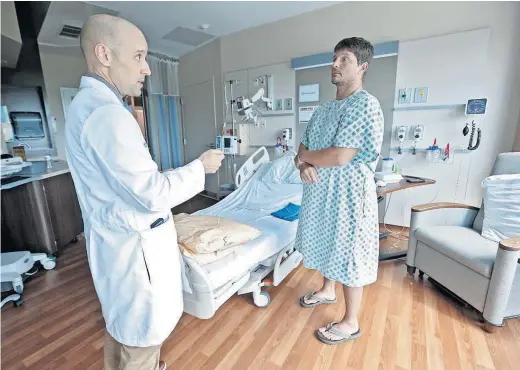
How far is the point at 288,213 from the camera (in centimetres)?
201

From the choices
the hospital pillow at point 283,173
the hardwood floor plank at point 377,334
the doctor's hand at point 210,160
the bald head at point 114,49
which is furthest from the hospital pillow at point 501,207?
the bald head at point 114,49

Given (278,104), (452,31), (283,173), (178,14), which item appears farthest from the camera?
(278,104)

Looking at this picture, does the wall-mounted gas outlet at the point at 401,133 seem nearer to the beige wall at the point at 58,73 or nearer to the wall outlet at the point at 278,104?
the wall outlet at the point at 278,104

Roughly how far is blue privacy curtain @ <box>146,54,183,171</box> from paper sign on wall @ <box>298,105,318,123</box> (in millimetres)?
2645

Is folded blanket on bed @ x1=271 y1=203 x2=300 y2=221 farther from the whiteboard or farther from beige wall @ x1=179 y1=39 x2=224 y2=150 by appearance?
beige wall @ x1=179 y1=39 x2=224 y2=150

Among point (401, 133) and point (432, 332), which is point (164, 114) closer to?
point (401, 133)

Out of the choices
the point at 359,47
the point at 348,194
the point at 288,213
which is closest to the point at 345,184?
the point at 348,194

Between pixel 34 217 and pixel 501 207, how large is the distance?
11.6 ft

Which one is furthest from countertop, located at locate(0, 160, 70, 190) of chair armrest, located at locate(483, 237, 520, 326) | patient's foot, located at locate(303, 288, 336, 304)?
chair armrest, located at locate(483, 237, 520, 326)

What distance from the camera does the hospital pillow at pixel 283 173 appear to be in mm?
2748

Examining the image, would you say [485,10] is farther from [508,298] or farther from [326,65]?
[508,298]

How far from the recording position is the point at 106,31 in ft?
2.41

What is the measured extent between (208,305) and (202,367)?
0.31m

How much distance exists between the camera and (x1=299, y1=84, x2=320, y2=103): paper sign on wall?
307cm
